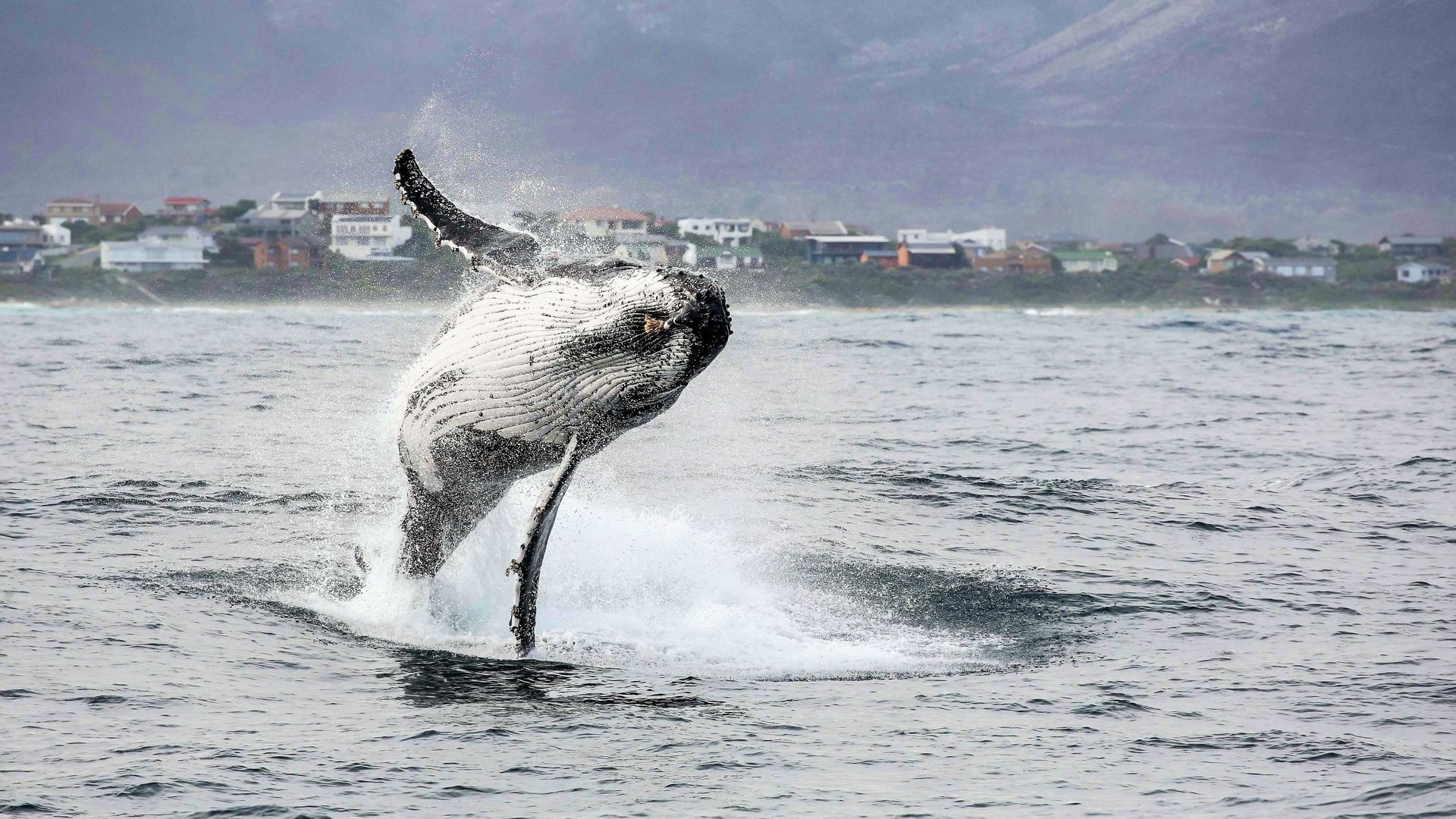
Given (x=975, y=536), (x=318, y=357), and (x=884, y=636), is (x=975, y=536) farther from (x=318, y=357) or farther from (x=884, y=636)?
(x=318, y=357)

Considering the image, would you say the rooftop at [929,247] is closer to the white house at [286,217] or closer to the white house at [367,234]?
the white house at [286,217]

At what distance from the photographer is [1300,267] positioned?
147250mm

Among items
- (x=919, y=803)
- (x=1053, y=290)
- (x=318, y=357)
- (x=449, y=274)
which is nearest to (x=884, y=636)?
(x=919, y=803)

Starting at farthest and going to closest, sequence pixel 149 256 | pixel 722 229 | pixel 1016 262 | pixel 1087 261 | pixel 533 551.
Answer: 1. pixel 1016 262
2. pixel 1087 261
3. pixel 722 229
4. pixel 149 256
5. pixel 533 551

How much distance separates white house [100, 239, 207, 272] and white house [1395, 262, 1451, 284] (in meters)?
107

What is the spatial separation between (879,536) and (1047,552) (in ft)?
5.11

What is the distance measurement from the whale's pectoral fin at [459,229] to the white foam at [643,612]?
250 centimetres

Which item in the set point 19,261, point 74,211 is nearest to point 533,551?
point 19,261

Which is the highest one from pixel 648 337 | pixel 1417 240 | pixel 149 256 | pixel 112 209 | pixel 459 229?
pixel 112 209

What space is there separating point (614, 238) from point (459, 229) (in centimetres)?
7714

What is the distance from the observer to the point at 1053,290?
446 feet

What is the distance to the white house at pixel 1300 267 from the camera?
5733 inches

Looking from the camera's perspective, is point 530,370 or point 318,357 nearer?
point 530,370

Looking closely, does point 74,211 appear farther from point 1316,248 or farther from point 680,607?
point 680,607
